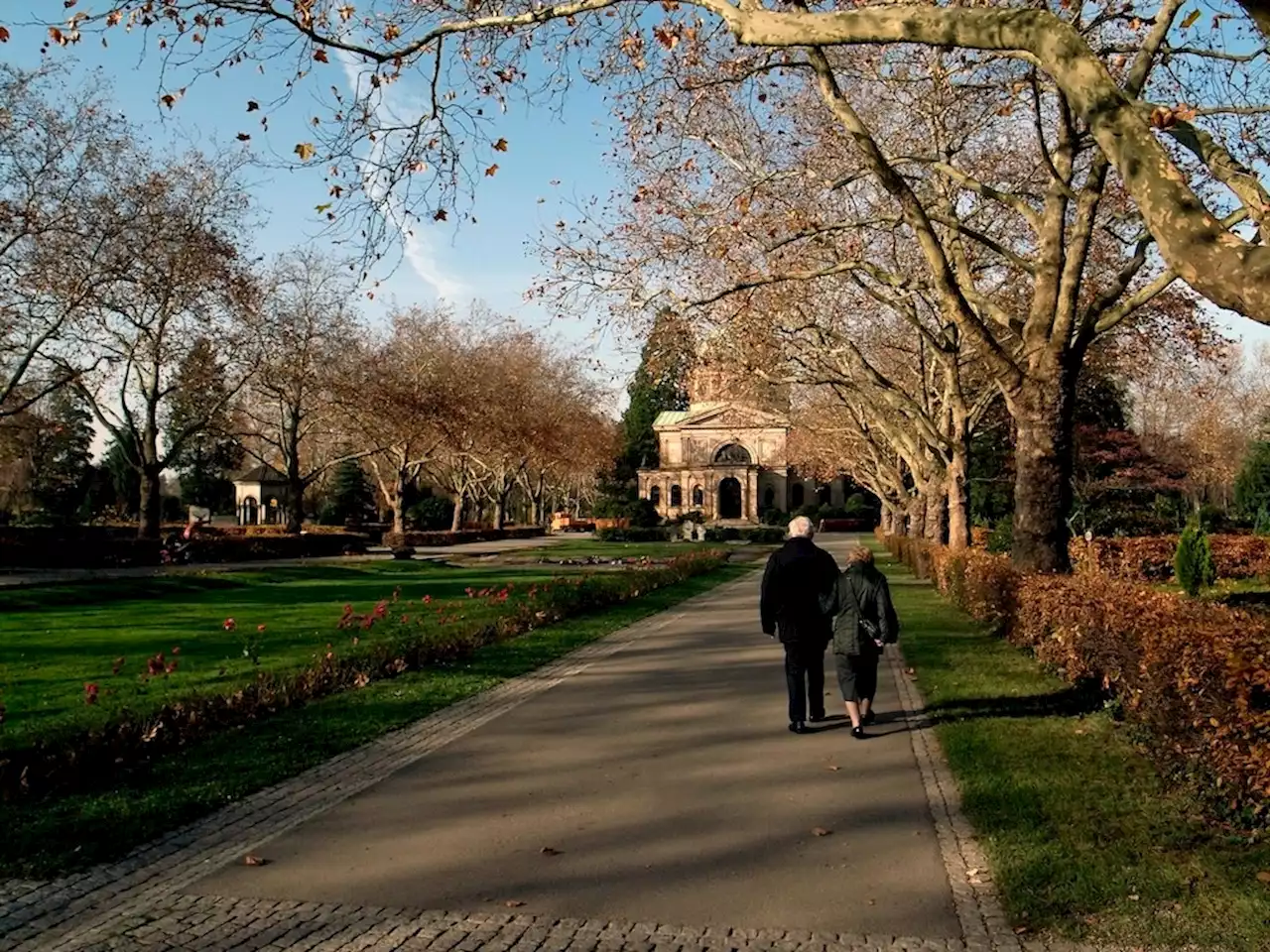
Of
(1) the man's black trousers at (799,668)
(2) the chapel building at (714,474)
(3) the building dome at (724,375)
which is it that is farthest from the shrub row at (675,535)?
(1) the man's black trousers at (799,668)

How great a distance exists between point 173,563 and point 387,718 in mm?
24754

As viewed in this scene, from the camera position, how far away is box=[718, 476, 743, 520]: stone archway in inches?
3770

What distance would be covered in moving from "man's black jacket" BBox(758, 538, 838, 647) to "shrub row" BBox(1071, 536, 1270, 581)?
19907 millimetres

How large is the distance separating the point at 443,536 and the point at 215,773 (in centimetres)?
4577

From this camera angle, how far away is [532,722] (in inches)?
351

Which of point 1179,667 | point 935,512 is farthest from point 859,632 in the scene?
point 935,512

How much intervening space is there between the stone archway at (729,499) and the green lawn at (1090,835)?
8596cm

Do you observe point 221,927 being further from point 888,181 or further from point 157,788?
point 888,181

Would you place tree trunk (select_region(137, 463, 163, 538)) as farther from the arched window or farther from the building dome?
the arched window

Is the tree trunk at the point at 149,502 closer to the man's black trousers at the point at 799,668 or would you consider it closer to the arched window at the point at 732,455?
the man's black trousers at the point at 799,668

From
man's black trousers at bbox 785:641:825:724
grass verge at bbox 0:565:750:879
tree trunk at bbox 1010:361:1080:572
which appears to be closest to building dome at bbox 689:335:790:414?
tree trunk at bbox 1010:361:1080:572

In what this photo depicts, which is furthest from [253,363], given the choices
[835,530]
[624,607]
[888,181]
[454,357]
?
[835,530]

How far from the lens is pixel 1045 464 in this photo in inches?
564

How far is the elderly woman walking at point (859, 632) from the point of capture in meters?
8.44
